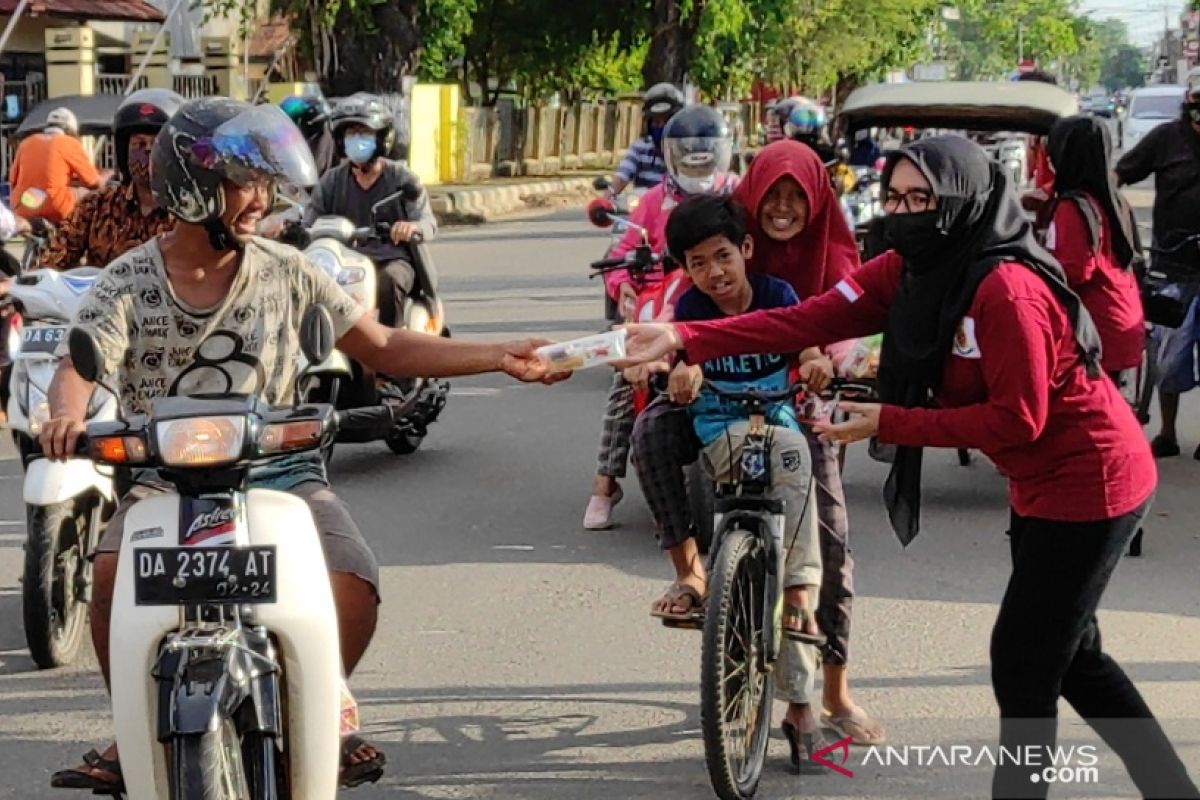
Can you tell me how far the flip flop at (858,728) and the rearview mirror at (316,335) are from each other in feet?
7.36

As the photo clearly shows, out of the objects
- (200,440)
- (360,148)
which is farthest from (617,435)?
(200,440)

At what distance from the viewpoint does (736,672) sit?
5.12m

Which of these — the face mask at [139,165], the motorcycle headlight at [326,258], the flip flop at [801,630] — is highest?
the face mask at [139,165]

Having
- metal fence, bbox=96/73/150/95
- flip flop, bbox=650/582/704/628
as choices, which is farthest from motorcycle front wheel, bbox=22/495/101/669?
metal fence, bbox=96/73/150/95

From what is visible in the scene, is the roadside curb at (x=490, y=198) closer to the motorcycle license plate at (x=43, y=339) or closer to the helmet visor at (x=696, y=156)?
the helmet visor at (x=696, y=156)

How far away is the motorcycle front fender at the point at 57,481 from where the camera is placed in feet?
20.4

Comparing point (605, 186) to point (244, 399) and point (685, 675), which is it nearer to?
point (685, 675)

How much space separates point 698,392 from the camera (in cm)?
529

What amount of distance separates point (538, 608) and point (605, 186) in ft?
15.4

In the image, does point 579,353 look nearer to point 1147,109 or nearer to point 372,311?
point 372,311

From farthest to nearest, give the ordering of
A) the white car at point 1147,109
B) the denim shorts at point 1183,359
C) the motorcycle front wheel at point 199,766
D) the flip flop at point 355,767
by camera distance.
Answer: the white car at point 1147,109 < the denim shorts at point 1183,359 < the flip flop at point 355,767 < the motorcycle front wheel at point 199,766

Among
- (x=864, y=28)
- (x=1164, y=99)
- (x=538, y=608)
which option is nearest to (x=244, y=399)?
(x=538, y=608)

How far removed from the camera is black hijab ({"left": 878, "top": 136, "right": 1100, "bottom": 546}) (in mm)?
4258

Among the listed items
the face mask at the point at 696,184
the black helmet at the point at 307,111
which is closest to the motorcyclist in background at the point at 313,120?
the black helmet at the point at 307,111
